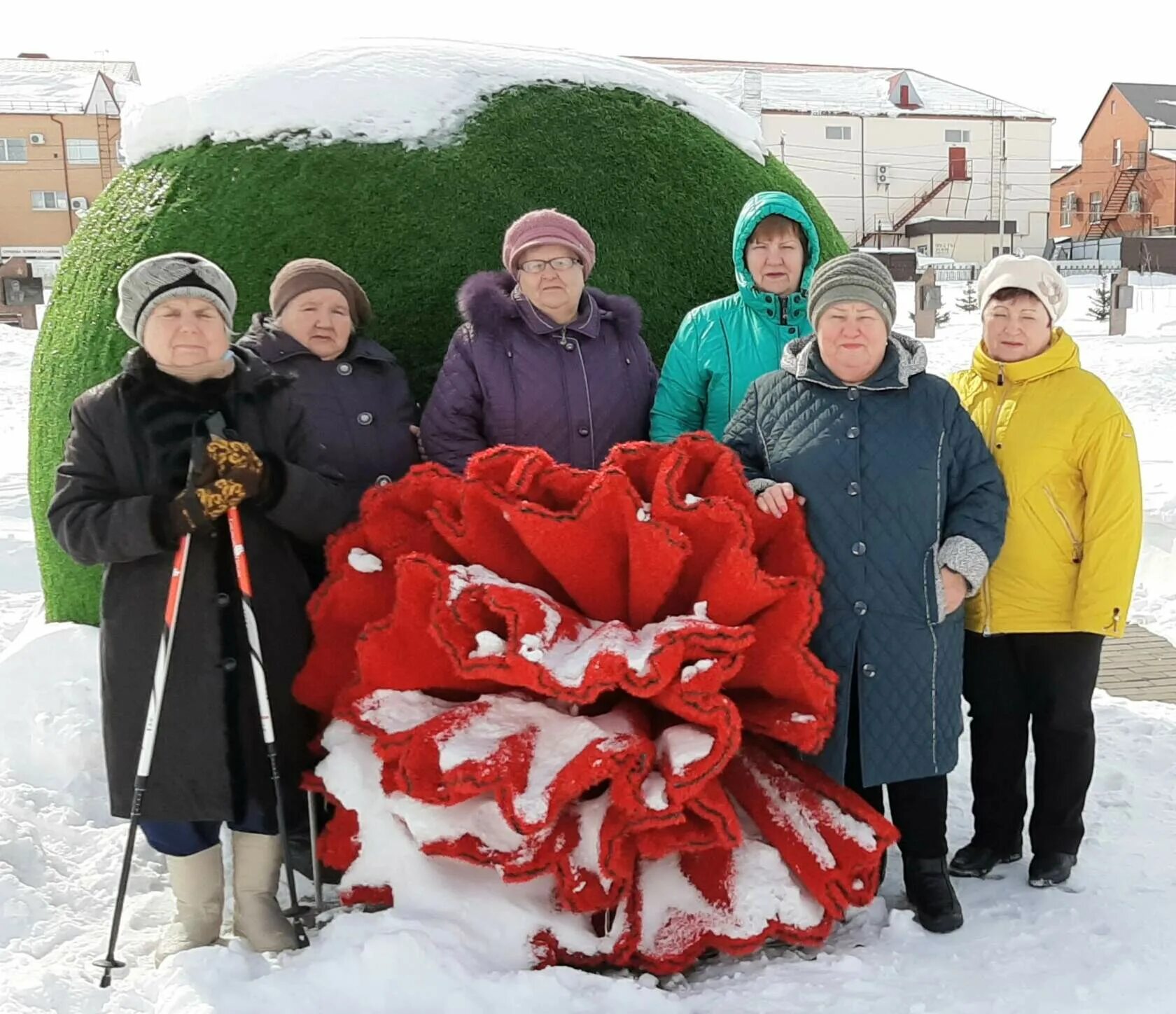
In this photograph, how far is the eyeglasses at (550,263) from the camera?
307 centimetres

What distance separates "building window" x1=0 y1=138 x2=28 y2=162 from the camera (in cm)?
3672

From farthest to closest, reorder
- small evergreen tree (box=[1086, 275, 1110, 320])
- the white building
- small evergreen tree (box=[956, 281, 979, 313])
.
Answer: the white building
small evergreen tree (box=[956, 281, 979, 313])
small evergreen tree (box=[1086, 275, 1110, 320])

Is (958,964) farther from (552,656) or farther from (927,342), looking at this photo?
(927,342)

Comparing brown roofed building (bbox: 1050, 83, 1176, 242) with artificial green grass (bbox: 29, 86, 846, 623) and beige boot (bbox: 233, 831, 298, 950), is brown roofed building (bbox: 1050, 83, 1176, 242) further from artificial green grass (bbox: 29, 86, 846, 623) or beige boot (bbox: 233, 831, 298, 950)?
beige boot (bbox: 233, 831, 298, 950)

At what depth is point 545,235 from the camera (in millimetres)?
3035

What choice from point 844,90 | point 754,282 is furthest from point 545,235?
point 844,90

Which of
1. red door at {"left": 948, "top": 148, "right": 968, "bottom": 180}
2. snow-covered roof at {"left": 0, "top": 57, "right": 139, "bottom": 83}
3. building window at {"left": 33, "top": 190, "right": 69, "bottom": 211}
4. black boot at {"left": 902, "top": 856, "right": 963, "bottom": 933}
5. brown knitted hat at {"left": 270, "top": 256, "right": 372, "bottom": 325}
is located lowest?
black boot at {"left": 902, "top": 856, "right": 963, "bottom": 933}

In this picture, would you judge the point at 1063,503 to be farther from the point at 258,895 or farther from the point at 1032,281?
the point at 258,895

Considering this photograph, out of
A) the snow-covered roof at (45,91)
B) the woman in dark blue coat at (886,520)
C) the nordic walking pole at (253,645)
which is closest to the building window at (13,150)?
the snow-covered roof at (45,91)

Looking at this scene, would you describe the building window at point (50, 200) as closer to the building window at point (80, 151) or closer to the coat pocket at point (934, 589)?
the building window at point (80, 151)

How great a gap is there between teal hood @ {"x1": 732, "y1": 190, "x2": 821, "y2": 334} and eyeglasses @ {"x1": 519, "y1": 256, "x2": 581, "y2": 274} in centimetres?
55

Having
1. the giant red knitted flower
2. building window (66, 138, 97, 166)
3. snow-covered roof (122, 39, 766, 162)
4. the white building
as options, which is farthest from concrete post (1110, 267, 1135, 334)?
building window (66, 138, 97, 166)

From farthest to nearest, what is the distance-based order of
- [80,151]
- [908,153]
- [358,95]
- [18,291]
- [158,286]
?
[908,153] → [80,151] → [18,291] → [358,95] → [158,286]

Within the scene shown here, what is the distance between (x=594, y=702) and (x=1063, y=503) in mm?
1379
